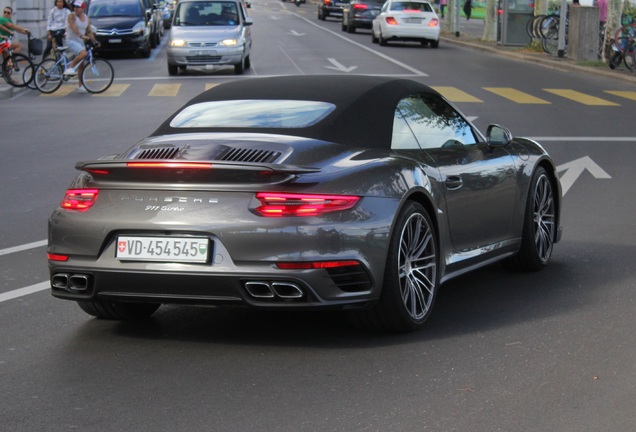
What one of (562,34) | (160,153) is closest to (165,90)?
(562,34)

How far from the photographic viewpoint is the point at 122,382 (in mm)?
5906

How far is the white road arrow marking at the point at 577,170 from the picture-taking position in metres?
13.7

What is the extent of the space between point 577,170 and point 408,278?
8.29m

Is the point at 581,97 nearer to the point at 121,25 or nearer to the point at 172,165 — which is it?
the point at 121,25

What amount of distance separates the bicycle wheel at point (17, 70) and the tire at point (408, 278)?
68.7 feet

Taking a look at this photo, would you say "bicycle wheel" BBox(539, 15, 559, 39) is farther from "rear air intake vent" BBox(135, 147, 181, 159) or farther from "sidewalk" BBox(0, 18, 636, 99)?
"rear air intake vent" BBox(135, 147, 181, 159)

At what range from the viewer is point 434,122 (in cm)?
773

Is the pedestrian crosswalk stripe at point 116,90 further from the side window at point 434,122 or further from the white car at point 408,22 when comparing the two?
the side window at point 434,122

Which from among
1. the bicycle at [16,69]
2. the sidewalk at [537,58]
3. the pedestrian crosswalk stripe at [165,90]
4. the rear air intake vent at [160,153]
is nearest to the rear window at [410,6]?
the sidewalk at [537,58]

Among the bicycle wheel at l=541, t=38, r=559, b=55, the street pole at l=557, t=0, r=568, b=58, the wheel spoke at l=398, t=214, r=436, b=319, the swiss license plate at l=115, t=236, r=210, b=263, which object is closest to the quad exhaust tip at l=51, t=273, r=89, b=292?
the swiss license plate at l=115, t=236, r=210, b=263

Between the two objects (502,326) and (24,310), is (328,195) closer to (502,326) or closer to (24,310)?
(502,326)

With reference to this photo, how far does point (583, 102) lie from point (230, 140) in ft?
59.5

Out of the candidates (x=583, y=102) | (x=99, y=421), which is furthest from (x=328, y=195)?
(x=583, y=102)

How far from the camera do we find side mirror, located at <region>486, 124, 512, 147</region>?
8.08m
